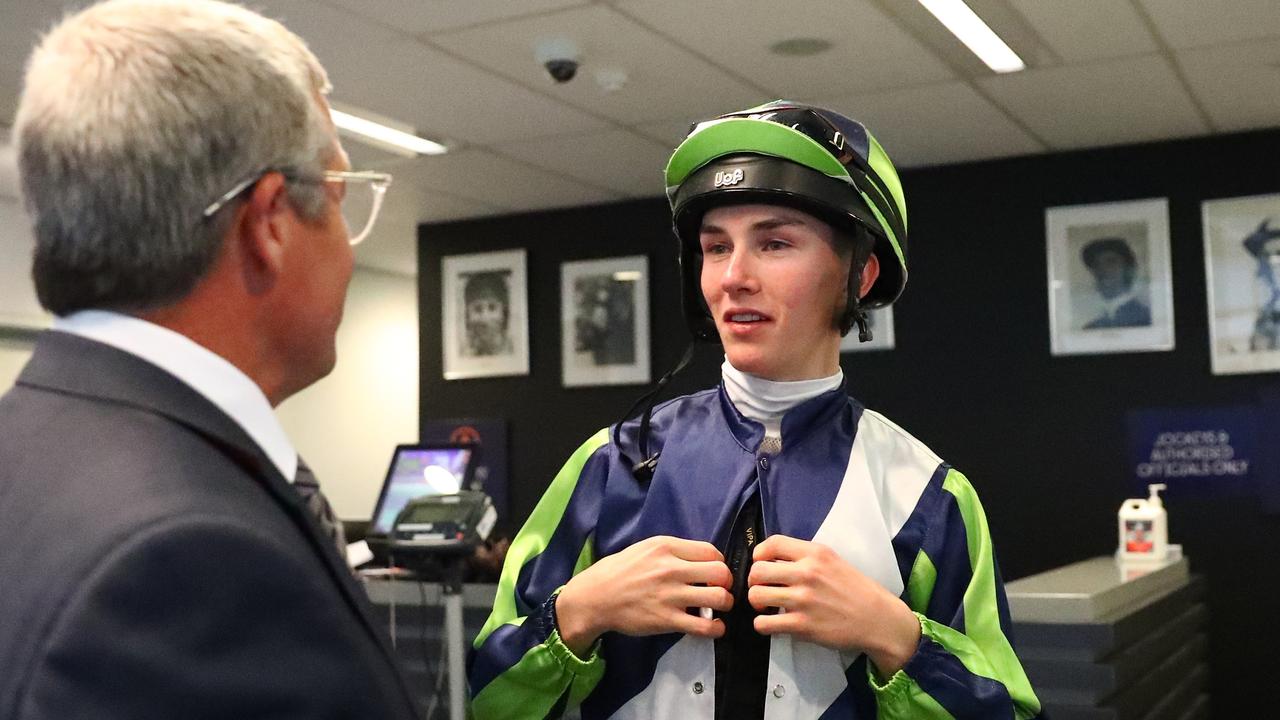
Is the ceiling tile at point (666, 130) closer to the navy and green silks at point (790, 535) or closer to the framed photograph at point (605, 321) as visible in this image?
the framed photograph at point (605, 321)

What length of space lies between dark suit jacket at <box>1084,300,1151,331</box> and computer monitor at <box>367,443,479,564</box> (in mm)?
3122

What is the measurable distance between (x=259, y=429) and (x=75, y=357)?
0.13 m

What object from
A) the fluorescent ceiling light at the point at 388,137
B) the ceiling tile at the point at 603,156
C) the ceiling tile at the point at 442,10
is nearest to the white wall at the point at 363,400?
the ceiling tile at the point at 603,156

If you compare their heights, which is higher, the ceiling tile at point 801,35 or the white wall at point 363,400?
the ceiling tile at point 801,35

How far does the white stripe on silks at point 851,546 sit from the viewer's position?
1271mm

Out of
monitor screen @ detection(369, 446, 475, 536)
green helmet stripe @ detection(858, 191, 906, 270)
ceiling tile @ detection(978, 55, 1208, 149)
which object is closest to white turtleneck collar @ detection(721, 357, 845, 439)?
green helmet stripe @ detection(858, 191, 906, 270)

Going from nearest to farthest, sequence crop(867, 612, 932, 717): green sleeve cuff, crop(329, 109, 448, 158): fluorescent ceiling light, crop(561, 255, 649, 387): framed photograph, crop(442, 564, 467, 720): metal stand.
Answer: crop(867, 612, 932, 717): green sleeve cuff < crop(442, 564, 467, 720): metal stand < crop(329, 109, 448, 158): fluorescent ceiling light < crop(561, 255, 649, 387): framed photograph

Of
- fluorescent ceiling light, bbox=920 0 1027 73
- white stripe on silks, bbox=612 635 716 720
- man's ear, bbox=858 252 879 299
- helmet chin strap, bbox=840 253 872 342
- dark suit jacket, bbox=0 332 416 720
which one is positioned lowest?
white stripe on silks, bbox=612 635 716 720

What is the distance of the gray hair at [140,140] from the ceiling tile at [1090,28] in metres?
3.51

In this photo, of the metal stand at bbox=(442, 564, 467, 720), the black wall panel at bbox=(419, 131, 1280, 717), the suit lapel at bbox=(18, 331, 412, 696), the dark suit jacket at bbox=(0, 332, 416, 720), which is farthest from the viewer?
the black wall panel at bbox=(419, 131, 1280, 717)

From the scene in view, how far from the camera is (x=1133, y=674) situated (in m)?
3.38

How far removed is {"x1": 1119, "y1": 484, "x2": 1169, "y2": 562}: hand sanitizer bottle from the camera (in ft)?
15.8

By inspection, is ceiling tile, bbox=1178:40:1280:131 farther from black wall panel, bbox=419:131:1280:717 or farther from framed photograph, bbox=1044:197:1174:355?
framed photograph, bbox=1044:197:1174:355

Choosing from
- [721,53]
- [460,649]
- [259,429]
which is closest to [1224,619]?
[721,53]
